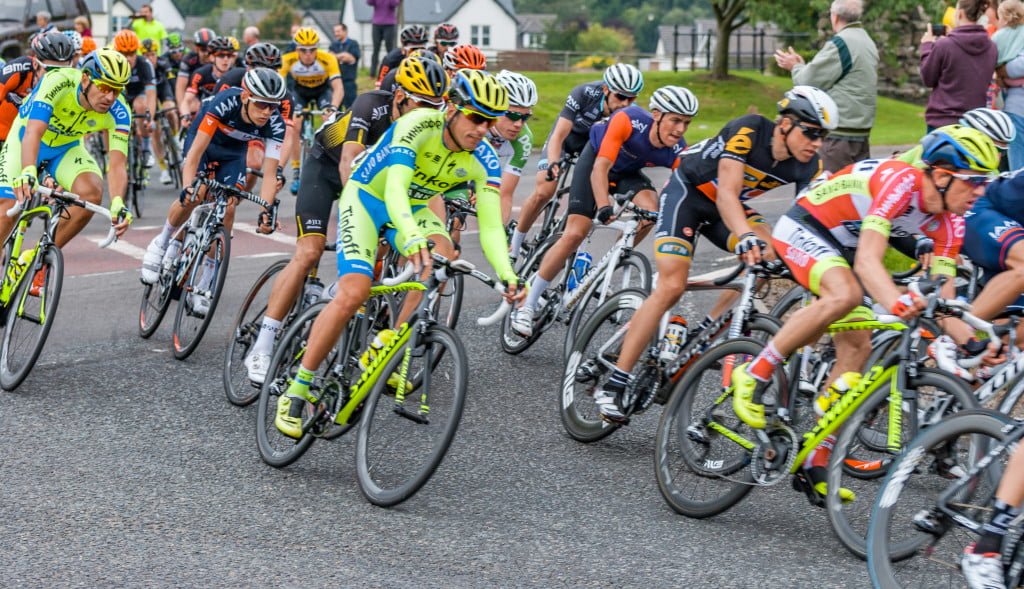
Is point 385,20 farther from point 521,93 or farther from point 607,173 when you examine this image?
point 607,173

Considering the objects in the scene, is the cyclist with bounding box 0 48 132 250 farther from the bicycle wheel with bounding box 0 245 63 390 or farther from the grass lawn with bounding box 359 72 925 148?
the grass lawn with bounding box 359 72 925 148

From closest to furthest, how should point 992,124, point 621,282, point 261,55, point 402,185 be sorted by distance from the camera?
point 992,124
point 402,185
point 621,282
point 261,55

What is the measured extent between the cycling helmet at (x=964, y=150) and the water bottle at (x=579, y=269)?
3773 millimetres

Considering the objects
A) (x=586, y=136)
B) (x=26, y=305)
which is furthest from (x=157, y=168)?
(x=26, y=305)

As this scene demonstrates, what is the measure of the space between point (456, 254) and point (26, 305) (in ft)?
9.57

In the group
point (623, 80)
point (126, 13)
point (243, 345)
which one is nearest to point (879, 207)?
point (243, 345)

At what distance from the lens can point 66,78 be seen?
29.9 feet

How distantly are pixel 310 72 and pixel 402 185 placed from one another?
12452mm

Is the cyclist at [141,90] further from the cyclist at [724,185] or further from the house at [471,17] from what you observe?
the house at [471,17]

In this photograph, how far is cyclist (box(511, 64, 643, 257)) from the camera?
10.1 meters

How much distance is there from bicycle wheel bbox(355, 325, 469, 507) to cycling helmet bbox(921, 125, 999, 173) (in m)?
2.20

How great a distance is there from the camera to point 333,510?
6121mm

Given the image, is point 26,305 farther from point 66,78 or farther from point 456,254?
point 456,254

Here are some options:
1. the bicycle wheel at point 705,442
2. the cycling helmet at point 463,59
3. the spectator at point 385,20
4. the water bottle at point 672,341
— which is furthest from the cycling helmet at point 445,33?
the spectator at point 385,20
